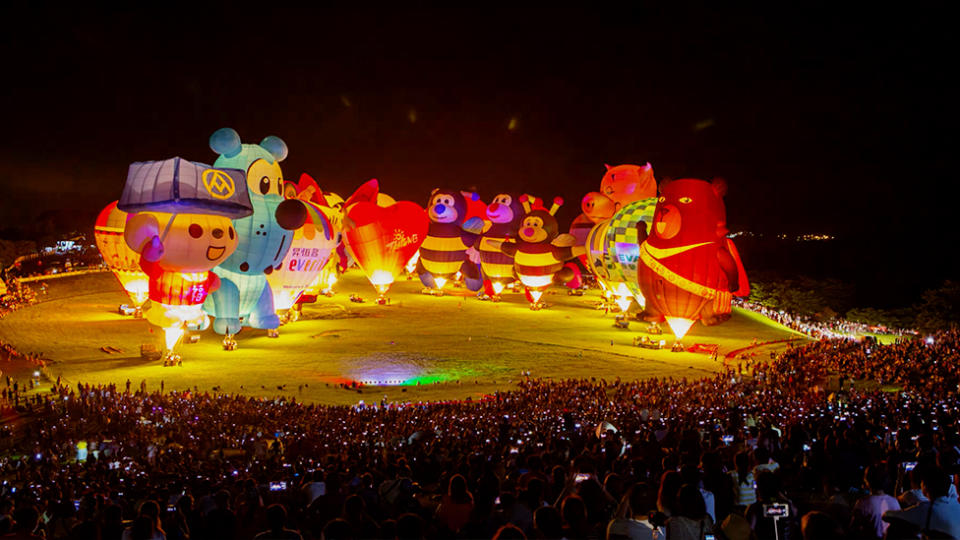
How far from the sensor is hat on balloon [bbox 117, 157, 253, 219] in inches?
519

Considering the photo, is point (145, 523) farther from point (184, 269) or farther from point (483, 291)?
point (483, 291)

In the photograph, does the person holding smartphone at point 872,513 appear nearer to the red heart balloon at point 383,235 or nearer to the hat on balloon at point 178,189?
the hat on balloon at point 178,189

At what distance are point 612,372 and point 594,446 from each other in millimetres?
10335

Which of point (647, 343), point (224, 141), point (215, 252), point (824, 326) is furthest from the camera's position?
point (824, 326)

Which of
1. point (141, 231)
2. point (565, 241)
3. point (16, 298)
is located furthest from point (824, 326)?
point (16, 298)

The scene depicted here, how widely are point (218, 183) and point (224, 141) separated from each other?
1841 millimetres

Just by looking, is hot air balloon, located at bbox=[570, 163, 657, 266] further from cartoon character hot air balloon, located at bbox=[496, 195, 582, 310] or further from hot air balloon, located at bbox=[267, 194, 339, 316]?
hot air balloon, located at bbox=[267, 194, 339, 316]

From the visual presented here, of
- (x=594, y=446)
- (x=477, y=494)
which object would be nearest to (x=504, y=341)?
(x=594, y=446)

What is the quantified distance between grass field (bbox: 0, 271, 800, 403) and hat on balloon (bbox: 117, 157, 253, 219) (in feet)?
11.7

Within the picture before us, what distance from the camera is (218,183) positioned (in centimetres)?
1375

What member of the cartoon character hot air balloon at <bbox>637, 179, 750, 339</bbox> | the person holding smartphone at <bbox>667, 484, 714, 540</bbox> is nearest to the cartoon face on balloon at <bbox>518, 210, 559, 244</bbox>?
the cartoon character hot air balloon at <bbox>637, 179, 750, 339</bbox>

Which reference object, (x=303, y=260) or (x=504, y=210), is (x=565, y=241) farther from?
(x=303, y=260)

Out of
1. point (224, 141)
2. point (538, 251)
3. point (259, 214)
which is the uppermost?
point (224, 141)

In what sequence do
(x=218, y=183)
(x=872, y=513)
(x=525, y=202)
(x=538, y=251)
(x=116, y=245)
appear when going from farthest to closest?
(x=525, y=202)
(x=538, y=251)
(x=116, y=245)
(x=218, y=183)
(x=872, y=513)
